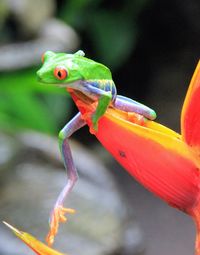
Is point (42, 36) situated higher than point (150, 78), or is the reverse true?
point (42, 36)

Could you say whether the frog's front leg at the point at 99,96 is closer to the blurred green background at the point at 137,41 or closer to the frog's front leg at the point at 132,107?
the frog's front leg at the point at 132,107

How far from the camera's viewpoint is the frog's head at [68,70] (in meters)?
0.39

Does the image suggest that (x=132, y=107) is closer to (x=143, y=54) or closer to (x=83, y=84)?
(x=83, y=84)

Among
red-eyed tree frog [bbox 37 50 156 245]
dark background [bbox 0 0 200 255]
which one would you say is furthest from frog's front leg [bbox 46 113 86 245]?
dark background [bbox 0 0 200 255]

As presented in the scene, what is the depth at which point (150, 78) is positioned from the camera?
492 cm

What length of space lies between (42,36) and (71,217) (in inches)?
50.3

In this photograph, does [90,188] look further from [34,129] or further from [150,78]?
[150,78]

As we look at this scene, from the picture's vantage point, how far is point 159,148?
0.43 m

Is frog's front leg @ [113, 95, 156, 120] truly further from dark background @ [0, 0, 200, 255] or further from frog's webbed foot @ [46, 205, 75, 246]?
dark background @ [0, 0, 200, 255]

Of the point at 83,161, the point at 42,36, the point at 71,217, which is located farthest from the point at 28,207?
the point at 42,36

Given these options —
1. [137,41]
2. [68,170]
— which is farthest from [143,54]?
[68,170]

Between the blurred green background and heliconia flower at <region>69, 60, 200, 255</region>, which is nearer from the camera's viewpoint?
heliconia flower at <region>69, 60, 200, 255</region>

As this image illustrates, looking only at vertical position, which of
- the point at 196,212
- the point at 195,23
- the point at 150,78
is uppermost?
the point at 196,212

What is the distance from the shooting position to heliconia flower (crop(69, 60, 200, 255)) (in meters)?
0.42
